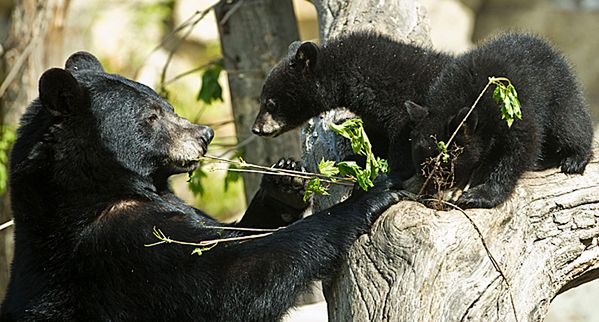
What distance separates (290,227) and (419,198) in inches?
30.7

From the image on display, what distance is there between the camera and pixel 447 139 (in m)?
5.27

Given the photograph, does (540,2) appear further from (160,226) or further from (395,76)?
(160,226)

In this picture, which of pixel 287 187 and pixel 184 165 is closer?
pixel 184 165

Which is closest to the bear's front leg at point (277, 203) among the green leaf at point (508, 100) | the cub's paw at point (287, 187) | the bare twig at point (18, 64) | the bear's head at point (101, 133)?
the cub's paw at point (287, 187)

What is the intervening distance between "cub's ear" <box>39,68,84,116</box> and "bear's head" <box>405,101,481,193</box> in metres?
2.07

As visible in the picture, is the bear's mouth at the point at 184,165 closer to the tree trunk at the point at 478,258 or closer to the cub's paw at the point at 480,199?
the tree trunk at the point at 478,258

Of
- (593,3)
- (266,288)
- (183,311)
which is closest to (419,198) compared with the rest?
(266,288)

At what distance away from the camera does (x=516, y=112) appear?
4.52 meters

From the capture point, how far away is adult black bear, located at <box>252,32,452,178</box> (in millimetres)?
6090

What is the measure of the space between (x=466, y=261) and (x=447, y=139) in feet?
3.89

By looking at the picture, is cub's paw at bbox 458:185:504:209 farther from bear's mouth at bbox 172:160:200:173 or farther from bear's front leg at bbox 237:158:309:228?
bear's mouth at bbox 172:160:200:173

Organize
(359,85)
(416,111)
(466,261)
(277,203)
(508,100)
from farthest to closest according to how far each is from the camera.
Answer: (359,85)
(277,203)
(416,111)
(508,100)
(466,261)

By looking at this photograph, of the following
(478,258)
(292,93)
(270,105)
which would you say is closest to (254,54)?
(270,105)

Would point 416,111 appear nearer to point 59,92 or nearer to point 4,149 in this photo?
point 59,92
